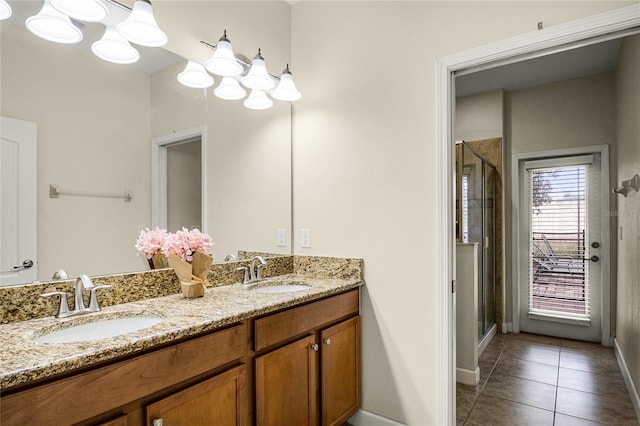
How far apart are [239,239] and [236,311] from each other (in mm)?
903

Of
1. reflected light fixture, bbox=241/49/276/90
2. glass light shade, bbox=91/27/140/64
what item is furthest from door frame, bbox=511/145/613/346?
glass light shade, bbox=91/27/140/64

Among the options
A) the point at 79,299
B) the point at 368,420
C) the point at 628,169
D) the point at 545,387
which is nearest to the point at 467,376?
the point at 545,387

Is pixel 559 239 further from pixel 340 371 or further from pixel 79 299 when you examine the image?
pixel 79 299

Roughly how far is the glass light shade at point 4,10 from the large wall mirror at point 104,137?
2cm

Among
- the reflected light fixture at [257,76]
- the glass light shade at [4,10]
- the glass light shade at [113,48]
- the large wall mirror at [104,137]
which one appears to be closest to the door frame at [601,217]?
the reflected light fixture at [257,76]

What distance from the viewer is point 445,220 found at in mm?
1900

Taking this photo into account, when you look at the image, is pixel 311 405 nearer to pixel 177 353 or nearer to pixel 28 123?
pixel 177 353

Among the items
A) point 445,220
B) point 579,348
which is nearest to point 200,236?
point 445,220

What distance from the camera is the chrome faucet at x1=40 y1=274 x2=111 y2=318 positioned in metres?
1.34

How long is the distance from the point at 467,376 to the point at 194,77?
228cm

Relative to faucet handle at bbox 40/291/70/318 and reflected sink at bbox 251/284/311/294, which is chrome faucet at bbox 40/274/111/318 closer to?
faucet handle at bbox 40/291/70/318

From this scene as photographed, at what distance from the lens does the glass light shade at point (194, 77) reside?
1.95 m

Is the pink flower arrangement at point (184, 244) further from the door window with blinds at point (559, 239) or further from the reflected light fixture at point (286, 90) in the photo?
the door window with blinds at point (559, 239)

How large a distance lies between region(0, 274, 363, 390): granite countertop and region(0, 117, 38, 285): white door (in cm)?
21
